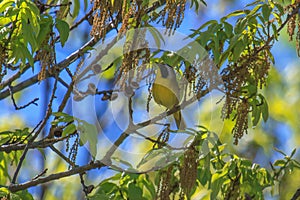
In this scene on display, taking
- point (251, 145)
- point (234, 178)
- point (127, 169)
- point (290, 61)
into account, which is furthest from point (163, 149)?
point (290, 61)

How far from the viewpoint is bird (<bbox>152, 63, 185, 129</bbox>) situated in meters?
3.38

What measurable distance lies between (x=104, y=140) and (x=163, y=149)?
646mm

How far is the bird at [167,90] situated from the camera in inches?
133

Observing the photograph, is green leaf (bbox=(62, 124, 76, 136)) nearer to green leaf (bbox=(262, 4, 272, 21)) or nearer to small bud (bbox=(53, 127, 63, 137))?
small bud (bbox=(53, 127, 63, 137))

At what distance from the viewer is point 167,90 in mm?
3555

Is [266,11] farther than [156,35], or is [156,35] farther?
[156,35]

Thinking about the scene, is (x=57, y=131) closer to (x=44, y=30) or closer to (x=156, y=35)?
(x=44, y=30)

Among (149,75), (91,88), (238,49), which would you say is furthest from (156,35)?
(91,88)

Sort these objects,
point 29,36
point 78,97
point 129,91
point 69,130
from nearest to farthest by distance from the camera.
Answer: point 29,36, point 69,130, point 129,91, point 78,97

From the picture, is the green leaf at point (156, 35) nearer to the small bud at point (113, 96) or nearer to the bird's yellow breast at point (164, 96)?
the bird's yellow breast at point (164, 96)

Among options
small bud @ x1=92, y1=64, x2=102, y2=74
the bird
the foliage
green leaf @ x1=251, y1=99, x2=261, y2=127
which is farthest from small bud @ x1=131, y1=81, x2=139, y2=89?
green leaf @ x1=251, y1=99, x2=261, y2=127

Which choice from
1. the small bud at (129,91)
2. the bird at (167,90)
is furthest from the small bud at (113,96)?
the small bud at (129,91)

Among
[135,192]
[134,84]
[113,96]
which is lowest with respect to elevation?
[135,192]

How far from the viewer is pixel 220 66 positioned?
321 centimetres
